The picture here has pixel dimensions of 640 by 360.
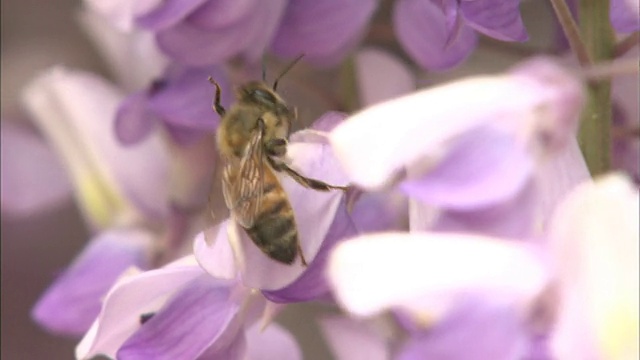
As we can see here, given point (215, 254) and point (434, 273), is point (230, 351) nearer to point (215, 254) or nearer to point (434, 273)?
point (215, 254)

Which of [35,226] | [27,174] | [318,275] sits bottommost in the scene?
[35,226]

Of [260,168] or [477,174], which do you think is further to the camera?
[260,168]

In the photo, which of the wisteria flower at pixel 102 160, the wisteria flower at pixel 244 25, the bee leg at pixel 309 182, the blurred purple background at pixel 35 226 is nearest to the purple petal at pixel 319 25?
the wisteria flower at pixel 244 25

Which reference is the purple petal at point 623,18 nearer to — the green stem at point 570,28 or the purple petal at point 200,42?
the green stem at point 570,28

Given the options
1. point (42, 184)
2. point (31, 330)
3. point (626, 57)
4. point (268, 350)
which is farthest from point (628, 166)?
point (31, 330)

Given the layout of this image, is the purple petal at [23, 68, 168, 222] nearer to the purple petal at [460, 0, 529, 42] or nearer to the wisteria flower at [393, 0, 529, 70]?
the wisteria flower at [393, 0, 529, 70]

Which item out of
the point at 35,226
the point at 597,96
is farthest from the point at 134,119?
the point at 35,226
